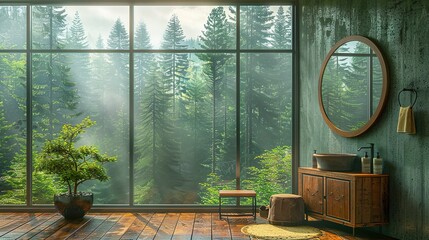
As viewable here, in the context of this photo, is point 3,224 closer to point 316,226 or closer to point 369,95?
point 316,226

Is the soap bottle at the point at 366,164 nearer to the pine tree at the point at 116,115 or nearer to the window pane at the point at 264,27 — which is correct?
the window pane at the point at 264,27

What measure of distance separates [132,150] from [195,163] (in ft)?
2.89

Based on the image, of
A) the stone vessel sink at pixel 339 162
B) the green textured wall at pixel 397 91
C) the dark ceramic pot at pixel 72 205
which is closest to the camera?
the green textured wall at pixel 397 91

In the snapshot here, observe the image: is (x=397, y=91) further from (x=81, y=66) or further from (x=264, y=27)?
(x=81, y=66)

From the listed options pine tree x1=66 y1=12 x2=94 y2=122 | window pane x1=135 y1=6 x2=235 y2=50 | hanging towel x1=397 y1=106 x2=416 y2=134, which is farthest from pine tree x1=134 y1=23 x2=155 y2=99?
hanging towel x1=397 y1=106 x2=416 y2=134

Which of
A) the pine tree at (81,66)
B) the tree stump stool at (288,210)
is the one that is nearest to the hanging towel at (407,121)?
the tree stump stool at (288,210)

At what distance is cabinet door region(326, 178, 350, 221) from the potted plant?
2696mm

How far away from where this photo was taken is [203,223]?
6.44 meters

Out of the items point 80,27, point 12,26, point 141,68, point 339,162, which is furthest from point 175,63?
point 339,162

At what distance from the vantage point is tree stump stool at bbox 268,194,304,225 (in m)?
6.18

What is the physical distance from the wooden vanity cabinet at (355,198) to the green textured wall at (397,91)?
114 mm

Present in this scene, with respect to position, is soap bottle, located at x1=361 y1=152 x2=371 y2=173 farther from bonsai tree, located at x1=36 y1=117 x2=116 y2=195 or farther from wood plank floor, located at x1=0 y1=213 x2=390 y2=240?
bonsai tree, located at x1=36 y1=117 x2=116 y2=195

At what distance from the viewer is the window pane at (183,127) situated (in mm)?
Answer: 7336

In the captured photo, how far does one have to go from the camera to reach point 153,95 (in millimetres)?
7395
